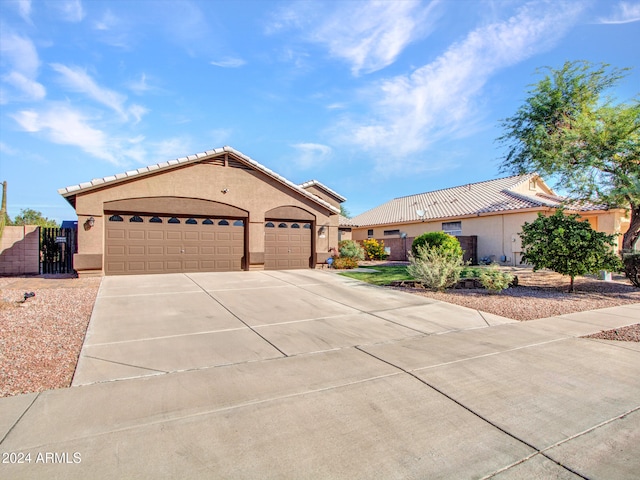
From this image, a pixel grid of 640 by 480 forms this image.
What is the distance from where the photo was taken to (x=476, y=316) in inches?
316

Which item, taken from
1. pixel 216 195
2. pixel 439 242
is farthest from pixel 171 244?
pixel 439 242

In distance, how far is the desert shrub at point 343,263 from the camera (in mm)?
17906

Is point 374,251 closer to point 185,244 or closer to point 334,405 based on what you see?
point 185,244

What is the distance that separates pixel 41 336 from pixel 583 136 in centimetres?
1843

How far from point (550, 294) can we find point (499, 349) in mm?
7075

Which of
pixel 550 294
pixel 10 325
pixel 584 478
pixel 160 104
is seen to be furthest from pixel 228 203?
pixel 584 478

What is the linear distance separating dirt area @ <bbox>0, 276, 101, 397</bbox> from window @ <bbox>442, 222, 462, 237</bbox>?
21.0 metres

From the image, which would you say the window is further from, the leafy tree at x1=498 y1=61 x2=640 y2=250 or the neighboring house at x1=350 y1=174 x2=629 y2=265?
the leafy tree at x1=498 y1=61 x2=640 y2=250

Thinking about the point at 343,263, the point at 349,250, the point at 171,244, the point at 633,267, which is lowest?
the point at 343,263

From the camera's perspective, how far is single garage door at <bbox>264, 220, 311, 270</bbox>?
17375 mm

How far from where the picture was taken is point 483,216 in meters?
21.9

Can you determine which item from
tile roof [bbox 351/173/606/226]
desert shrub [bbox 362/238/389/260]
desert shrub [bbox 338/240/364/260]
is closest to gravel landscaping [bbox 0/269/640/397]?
tile roof [bbox 351/173/606/226]

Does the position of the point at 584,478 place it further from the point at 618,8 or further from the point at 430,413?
the point at 618,8

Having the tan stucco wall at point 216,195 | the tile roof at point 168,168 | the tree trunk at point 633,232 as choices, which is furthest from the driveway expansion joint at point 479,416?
the tree trunk at point 633,232
